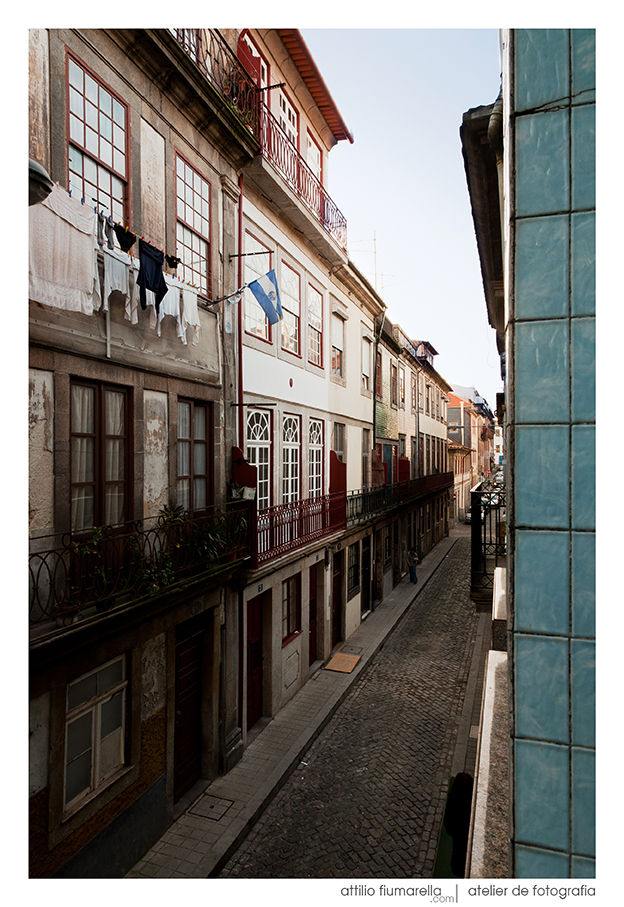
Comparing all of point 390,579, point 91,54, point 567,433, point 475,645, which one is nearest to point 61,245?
point 91,54

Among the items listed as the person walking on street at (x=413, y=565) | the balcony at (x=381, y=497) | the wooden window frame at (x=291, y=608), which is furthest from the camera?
the person walking on street at (x=413, y=565)

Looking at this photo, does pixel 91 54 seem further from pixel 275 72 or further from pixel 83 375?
pixel 275 72

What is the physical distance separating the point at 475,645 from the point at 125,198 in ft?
49.1

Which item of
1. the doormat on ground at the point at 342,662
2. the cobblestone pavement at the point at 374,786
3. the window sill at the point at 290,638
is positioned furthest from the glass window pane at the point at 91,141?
the doormat on ground at the point at 342,662

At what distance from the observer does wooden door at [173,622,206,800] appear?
347 inches

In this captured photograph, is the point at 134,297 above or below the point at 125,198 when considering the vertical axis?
below

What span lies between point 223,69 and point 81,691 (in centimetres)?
998

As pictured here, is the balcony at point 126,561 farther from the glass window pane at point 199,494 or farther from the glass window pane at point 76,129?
the glass window pane at point 76,129

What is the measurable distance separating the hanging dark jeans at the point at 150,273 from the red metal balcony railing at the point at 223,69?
3441 mm

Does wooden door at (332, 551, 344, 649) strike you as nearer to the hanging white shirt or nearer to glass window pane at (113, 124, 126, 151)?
the hanging white shirt

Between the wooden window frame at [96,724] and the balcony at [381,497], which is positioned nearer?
the wooden window frame at [96,724]

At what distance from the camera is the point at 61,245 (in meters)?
5.64

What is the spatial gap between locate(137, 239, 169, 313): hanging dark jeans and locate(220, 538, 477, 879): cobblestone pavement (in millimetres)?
7710

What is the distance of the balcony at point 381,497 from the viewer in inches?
690
